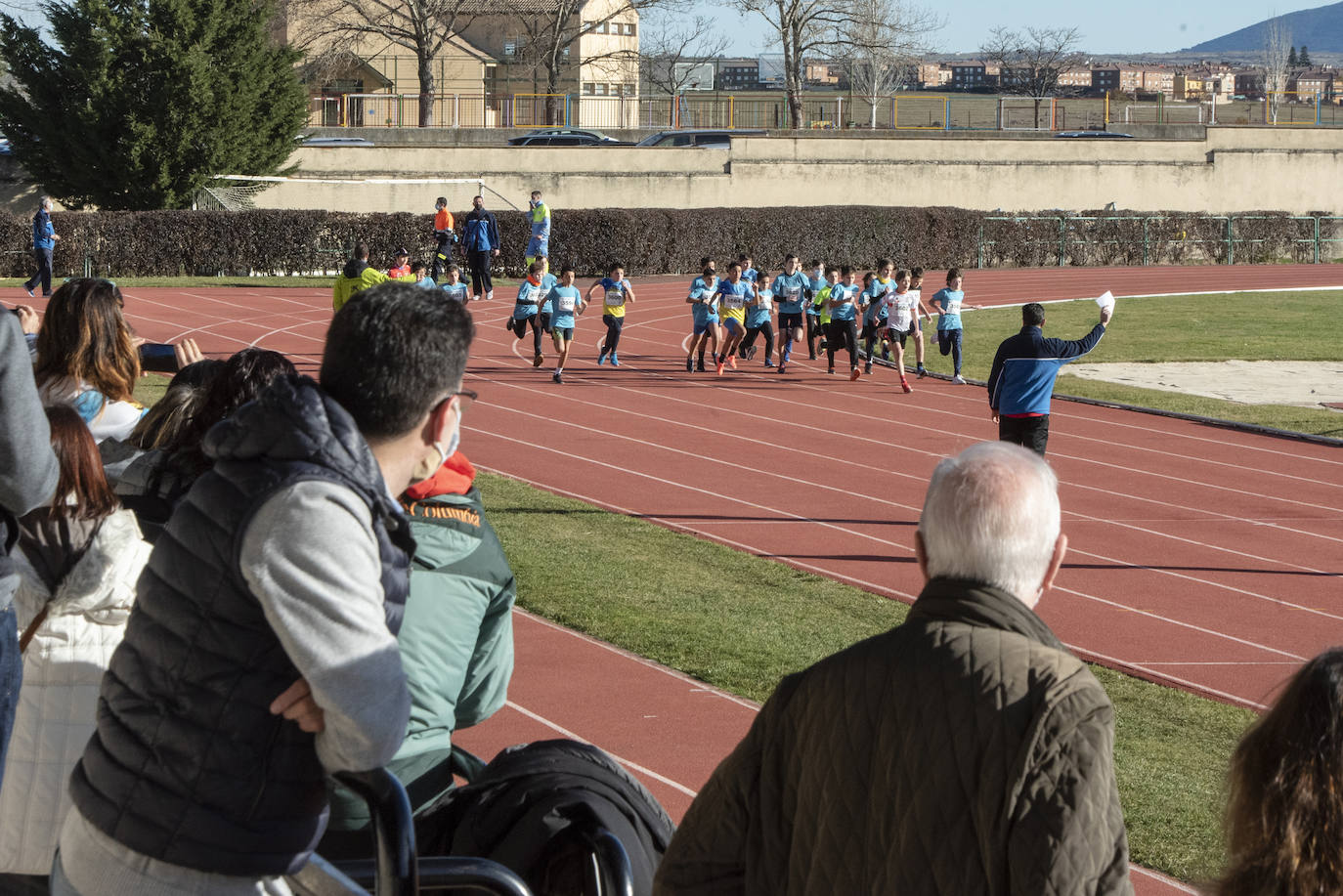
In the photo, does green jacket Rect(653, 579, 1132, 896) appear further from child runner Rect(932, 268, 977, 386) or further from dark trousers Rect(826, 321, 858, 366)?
child runner Rect(932, 268, 977, 386)

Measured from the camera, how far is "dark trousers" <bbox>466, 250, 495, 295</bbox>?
3117 centimetres

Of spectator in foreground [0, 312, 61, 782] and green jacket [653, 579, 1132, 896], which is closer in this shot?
green jacket [653, 579, 1132, 896]

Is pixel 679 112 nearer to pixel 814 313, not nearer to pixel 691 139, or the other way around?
pixel 691 139

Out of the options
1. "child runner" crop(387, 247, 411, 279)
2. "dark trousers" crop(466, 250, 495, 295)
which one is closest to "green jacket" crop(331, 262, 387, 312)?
"child runner" crop(387, 247, 411, 279)

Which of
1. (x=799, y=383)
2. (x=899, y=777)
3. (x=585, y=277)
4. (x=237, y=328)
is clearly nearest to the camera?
(x=899, y=777)

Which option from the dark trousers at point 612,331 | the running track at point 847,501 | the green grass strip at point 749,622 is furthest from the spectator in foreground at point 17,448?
the dark trousers at point 612,331

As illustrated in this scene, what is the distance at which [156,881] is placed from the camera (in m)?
2.43

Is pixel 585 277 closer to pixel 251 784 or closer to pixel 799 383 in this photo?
pixel 799 383

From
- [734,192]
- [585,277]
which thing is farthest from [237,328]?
[734,192]

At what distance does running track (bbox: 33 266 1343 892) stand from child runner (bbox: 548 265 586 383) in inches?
16.9

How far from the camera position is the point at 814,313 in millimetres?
24516

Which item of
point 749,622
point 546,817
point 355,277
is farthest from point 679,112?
point 546,817

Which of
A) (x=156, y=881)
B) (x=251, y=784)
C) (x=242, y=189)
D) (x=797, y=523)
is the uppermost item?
(x=242, y=189)

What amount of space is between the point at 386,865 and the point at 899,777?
2.78ft
